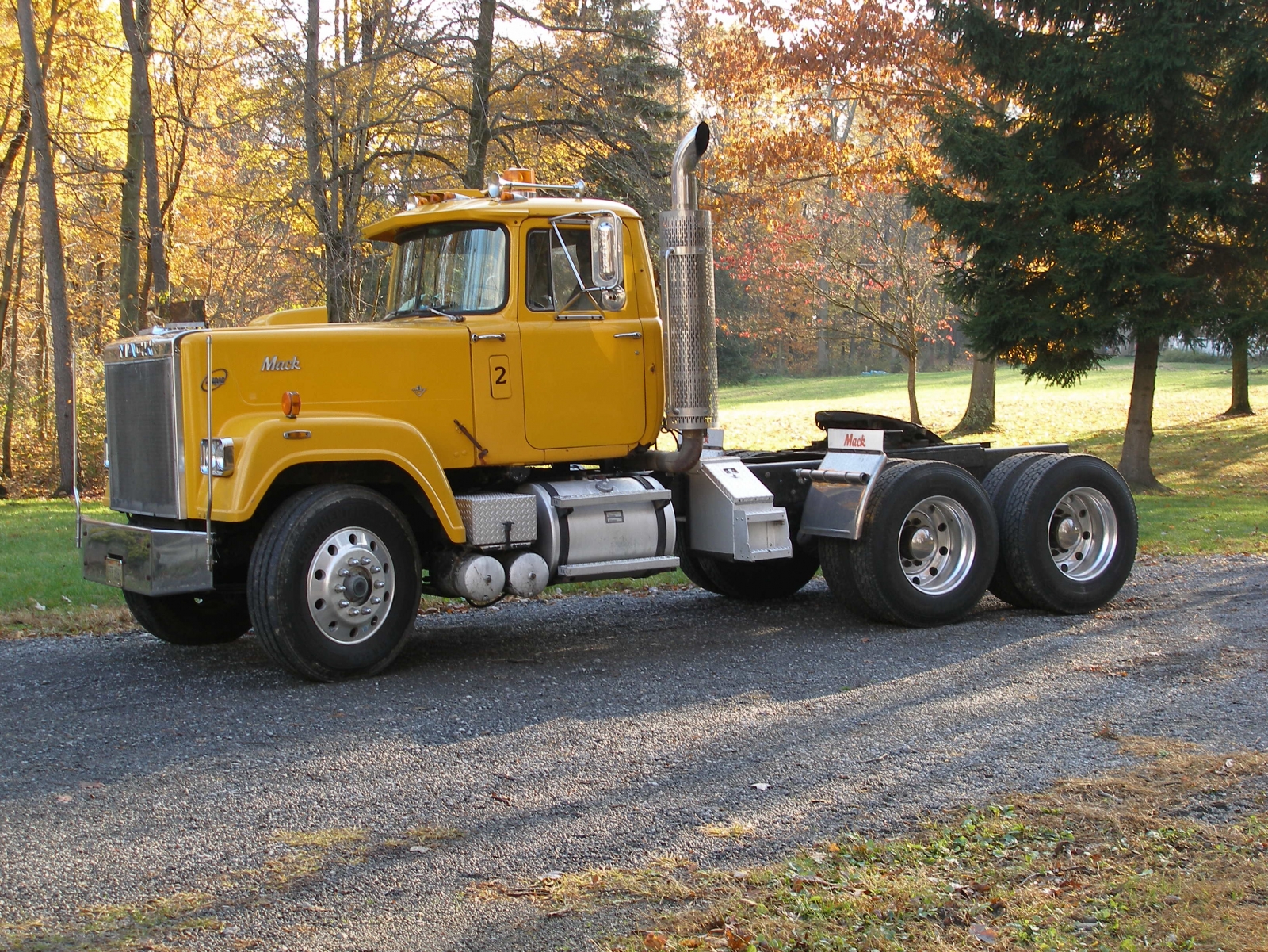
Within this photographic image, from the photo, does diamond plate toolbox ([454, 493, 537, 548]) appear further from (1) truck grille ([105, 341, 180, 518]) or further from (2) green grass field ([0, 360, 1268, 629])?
(2) green grass field ([0, 360, 1268, 629])

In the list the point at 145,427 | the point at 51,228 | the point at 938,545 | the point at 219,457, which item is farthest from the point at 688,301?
the point at 51,228

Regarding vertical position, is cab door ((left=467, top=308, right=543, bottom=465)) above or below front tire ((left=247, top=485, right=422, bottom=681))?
above

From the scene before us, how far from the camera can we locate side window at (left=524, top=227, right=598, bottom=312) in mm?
7945

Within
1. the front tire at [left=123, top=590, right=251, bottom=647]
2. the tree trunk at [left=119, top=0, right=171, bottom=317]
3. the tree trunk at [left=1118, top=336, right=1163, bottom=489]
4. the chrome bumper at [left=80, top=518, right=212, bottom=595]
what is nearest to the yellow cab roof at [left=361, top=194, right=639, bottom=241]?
the chrome bumper at [left=80, top=518, right=212, bottom=595]

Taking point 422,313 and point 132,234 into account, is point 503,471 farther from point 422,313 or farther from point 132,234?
point 132,234

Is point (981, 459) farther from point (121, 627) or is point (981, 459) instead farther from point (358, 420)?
point (121, 627)

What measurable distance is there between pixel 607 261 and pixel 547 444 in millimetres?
1226

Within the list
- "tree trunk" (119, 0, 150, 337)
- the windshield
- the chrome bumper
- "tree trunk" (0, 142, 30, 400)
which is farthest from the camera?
"tree trunk" (0, 142, 30, 400)

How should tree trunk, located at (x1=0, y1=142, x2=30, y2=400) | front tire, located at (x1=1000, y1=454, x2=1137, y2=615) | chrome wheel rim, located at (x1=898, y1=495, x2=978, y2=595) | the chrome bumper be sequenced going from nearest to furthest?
the chrome bumper < chrome wheel rim, located at (x1=898, y1=495, x2=978, y2=595) < front tire, located at (x1=1000, y1=454, x2=1137, y2=615) < tree trunk, located at (x1=0, y1=142, x2=30, y2=400)

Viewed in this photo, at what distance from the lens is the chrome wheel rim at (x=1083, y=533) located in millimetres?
9484

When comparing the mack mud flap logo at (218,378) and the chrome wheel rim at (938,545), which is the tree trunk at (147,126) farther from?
the chrome wheel rim at (938,545)

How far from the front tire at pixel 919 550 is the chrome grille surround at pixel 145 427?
437 centimetres

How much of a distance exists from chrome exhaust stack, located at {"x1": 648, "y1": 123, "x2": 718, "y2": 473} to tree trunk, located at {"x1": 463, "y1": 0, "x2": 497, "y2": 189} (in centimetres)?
876

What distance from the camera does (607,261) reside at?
7.68 m
